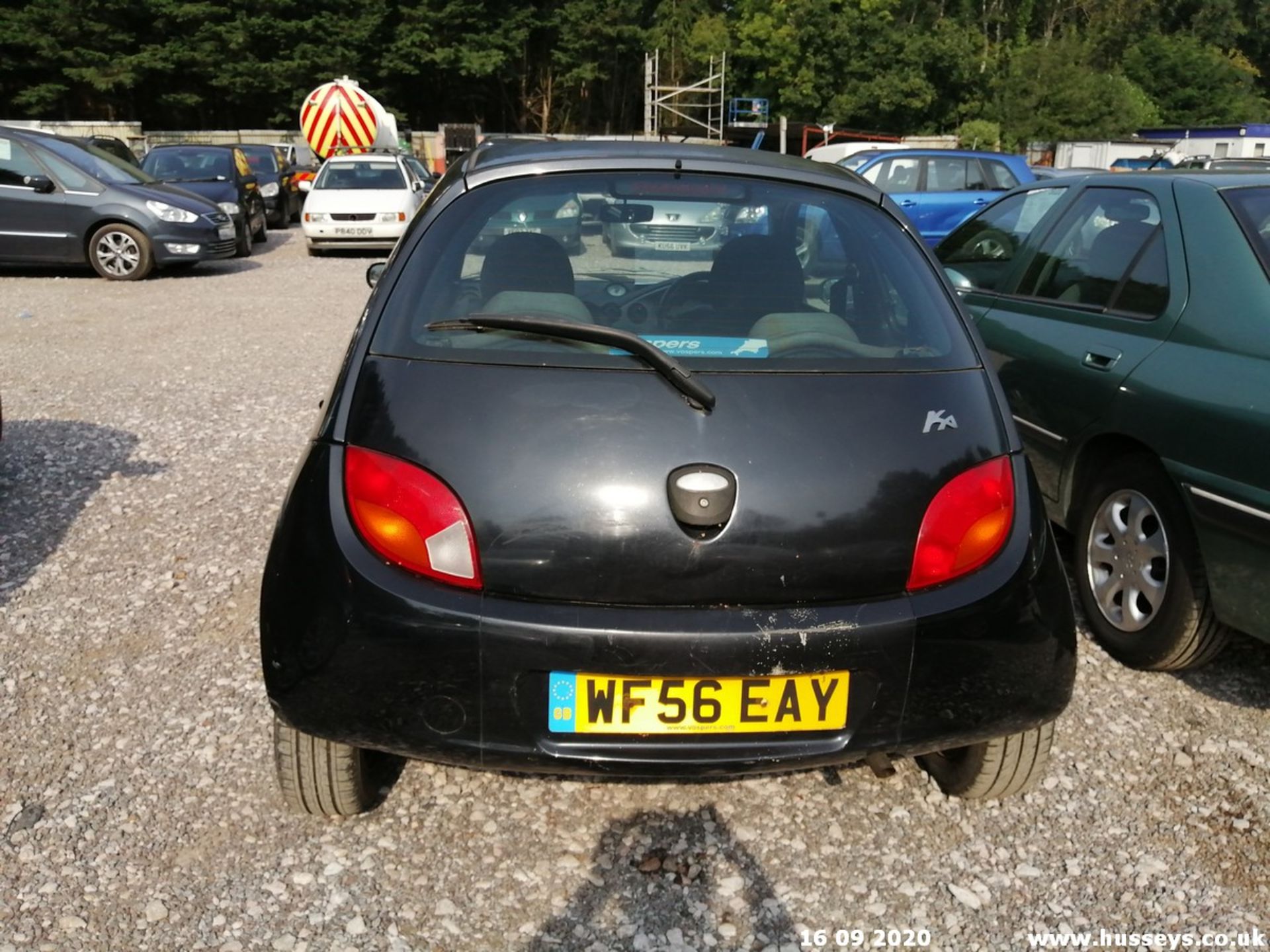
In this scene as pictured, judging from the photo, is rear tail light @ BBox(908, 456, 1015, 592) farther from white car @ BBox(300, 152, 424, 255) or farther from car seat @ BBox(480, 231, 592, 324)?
white car @ BBox(300, 152, 424, 255)

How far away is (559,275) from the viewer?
9.53ft

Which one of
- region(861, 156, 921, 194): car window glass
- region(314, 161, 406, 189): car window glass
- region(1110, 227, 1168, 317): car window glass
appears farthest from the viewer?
region(314, 161, 406, 189): car window glass

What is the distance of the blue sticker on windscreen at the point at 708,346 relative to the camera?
2559 millimetres

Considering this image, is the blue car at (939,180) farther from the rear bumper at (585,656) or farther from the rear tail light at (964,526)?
the rear bumper at (585,656)

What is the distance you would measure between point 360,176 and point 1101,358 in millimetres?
14659

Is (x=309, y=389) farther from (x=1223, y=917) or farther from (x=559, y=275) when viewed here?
(x=1223, y=917)

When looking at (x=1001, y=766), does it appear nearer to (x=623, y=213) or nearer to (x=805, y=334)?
(x=805, y=334)

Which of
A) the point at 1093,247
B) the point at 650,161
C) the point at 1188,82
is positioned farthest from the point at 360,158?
the point at 1188,82

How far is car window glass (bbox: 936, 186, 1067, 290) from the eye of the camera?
4.86m

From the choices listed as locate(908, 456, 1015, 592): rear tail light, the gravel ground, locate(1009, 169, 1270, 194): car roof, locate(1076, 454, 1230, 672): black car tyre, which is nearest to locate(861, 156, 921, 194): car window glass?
locate(1009, 169, 1270, 194): car roof

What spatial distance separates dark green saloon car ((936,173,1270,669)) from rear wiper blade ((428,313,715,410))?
65.1 inches

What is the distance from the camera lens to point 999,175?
1577 centimetres

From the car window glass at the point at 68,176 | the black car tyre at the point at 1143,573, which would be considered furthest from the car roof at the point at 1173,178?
the car window glass at the point at 68,176

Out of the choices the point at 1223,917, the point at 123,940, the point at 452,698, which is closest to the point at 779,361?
the point at 452,698
